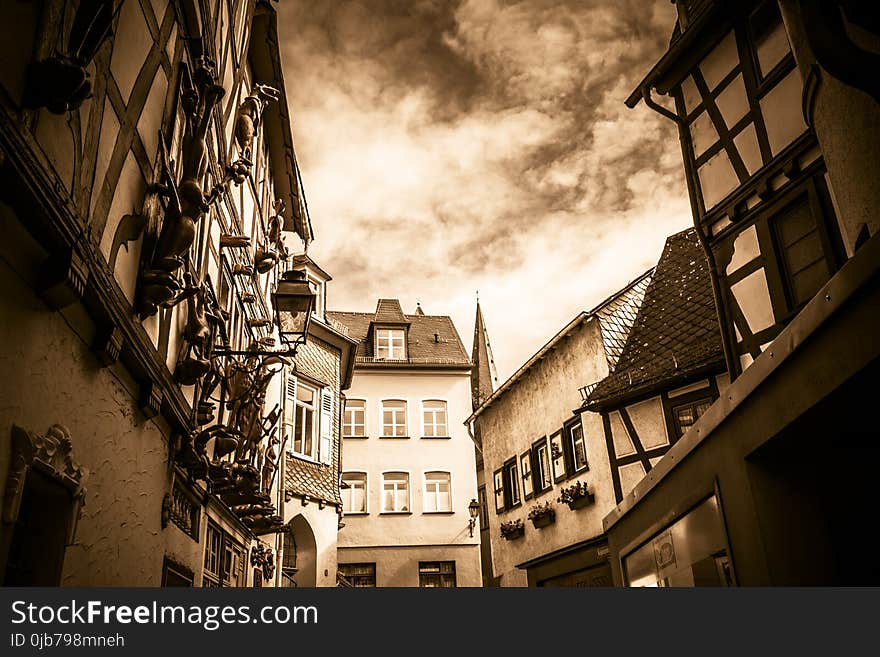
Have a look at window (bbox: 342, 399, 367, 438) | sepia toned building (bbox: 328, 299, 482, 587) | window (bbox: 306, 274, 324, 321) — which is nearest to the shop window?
window (bbox: 306, 274, 324, 321)

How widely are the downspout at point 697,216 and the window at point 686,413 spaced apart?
1.76m

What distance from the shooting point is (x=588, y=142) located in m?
18.5

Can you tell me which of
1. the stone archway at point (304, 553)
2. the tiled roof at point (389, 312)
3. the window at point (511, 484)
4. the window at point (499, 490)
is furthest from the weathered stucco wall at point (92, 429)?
the tiled roof at point (389, 312)

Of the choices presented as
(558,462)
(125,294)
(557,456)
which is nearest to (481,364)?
(557,456)

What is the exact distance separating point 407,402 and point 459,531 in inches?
177

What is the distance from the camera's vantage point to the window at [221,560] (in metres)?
8.20

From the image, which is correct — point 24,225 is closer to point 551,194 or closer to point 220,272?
point 220,272

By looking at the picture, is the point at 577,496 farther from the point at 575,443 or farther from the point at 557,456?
the point at 557,456

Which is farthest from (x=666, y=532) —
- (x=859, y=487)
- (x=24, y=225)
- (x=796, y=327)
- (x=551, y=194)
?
(x=551, y=194)

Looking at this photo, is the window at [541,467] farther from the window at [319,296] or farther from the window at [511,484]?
the window at [319,296]

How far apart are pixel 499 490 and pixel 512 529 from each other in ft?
5.15

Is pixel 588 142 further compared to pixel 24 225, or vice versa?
pixel 588 142

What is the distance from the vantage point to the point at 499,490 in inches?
714

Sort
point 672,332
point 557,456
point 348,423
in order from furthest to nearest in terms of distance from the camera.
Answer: point 348,423 < point 557,456 < point 672,332
